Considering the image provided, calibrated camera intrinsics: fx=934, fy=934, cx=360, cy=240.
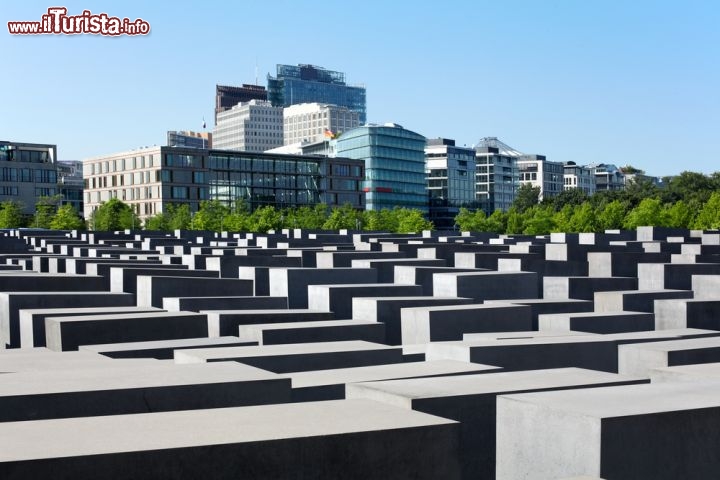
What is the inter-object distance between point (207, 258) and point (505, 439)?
63.8 feet

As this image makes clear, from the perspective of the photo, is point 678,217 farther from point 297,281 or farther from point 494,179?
point 494,179

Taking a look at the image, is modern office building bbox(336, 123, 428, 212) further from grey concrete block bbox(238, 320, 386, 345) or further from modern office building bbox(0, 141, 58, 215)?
grey concrete block bbox(238, 320, 386, 345)

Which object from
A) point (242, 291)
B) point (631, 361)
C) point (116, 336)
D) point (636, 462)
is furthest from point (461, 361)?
point (242, 291)

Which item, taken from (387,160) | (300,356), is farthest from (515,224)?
(300,356)

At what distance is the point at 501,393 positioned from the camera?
739 centimetres

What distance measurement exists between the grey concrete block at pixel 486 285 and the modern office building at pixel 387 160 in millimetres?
110547

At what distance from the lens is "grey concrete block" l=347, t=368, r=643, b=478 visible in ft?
23.4

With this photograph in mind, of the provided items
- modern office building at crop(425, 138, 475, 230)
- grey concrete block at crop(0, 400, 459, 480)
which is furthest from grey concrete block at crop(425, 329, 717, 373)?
modern office building at crop(425, 138, 475, 230)

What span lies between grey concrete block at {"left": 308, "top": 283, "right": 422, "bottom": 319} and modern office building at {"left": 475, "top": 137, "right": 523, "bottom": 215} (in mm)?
147393

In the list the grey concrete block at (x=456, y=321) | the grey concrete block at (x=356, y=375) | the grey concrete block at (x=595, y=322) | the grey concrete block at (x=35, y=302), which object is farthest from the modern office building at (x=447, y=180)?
the grey concrete block at (x=356, y=375)

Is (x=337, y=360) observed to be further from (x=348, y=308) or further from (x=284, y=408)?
(x=348, y=308)

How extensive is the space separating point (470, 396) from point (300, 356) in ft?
9.79

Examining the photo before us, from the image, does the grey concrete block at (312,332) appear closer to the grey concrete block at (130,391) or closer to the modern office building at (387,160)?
the grey concrete block at (130,391)

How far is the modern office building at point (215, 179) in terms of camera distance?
115125 mm
